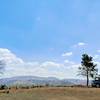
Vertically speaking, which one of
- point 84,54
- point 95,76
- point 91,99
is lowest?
point 91,99

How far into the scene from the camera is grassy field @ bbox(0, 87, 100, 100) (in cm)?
5450

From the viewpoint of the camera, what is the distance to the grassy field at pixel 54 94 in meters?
54.5

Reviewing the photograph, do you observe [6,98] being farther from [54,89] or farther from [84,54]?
[84,54]

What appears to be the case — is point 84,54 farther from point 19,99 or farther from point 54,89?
point 19,99

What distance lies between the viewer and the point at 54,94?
60062 mm

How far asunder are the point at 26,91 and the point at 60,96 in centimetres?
881

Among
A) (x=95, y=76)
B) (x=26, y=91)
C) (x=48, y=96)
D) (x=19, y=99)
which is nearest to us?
(x=19, y=99)

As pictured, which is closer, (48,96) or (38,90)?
(48,96)

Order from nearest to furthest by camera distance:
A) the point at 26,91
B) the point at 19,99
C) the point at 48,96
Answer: the point at 19,99 → the point at 48,96 → the point at 26,91

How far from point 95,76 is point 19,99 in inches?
1971

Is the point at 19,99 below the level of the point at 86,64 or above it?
below

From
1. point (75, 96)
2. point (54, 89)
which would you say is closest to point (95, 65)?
point (54, 89)

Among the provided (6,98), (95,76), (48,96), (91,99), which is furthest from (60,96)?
(95,76)

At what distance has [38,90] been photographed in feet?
210
